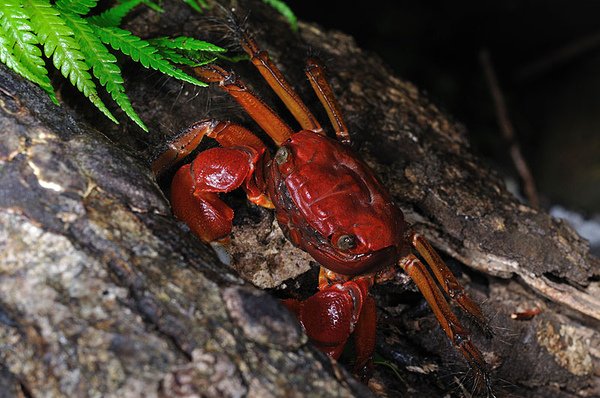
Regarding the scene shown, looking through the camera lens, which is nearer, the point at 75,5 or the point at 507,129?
the point at 75,5

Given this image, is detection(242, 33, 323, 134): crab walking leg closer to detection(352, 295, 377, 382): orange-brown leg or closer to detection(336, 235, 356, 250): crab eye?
detection(336, 235, 356, 250): crab eye

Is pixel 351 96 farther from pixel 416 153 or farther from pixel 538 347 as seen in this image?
pixel 538 347

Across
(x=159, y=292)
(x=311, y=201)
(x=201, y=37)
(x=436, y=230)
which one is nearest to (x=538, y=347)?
(x=436, y=230)

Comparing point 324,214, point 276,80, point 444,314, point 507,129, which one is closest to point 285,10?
point 276,80

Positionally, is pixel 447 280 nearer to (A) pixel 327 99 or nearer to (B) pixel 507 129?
(A) pixel 327 99

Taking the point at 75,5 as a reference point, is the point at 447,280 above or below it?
below
